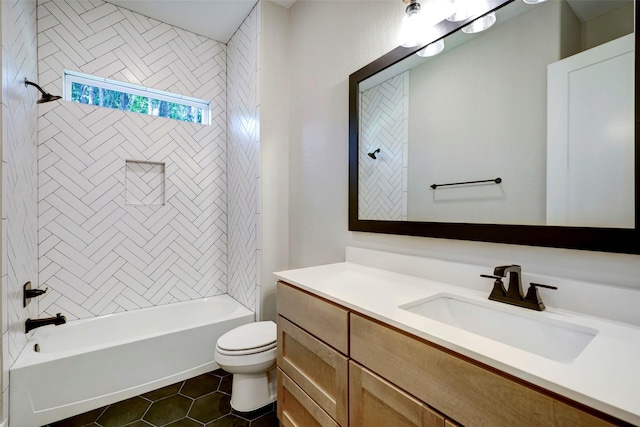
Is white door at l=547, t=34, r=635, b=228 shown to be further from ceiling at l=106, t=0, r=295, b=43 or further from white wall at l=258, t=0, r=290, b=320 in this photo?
ceiling at l=106, t=0, r=295, b=43

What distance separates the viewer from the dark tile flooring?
5.49ft

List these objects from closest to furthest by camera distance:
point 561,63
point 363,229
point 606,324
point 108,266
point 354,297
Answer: point 606,324 → point 561,63 → point 354,297 → point 363,229 → point 108,266

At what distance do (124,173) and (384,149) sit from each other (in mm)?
2197

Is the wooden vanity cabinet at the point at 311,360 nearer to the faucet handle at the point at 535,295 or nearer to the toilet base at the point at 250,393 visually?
the toilet base at the point at 250,393

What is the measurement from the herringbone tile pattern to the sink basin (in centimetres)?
53

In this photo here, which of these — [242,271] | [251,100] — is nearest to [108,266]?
[242,271]

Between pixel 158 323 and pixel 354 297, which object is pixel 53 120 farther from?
pixel 354 297

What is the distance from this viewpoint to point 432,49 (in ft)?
4.33

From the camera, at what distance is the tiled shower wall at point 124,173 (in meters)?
2.17

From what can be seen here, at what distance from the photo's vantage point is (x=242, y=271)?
257 cm

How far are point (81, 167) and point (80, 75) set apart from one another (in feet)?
2.45

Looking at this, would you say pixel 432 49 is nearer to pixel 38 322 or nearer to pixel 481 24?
pixel 481 24

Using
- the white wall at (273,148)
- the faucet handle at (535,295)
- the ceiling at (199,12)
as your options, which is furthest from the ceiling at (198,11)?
the faucet handle at (535,295)

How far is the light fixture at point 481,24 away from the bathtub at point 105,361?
2322mm
